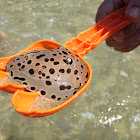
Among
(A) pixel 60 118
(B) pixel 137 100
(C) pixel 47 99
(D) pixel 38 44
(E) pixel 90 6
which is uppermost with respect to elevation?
(D) pixel 38 44

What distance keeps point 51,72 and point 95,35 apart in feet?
1.73

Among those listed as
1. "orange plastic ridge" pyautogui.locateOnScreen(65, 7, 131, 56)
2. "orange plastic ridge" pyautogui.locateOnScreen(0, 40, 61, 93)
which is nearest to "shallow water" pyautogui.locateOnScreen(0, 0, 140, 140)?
"orange plastic ridge" pyautogui.locateOnScreen(0, 40, 61, 93)

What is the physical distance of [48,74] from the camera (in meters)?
1.38

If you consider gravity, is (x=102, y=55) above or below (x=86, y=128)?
above

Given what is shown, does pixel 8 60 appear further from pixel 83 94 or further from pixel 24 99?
pixel 83 94

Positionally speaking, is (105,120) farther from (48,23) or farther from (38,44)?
(48,23)

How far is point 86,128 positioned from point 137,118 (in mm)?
645

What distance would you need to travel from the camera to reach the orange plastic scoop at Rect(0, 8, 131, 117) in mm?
1226

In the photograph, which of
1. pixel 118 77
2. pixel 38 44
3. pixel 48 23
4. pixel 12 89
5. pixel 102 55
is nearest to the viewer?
pixel 12 89

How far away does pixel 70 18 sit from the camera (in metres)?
3.67

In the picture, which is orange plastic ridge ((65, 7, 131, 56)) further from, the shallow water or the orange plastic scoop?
the shallow water

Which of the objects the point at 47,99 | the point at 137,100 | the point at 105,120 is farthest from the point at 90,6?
the point at 47,99

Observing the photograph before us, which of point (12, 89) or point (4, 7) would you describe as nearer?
point (12, 89)

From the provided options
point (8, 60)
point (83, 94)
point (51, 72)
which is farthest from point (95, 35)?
point (83, 94)
